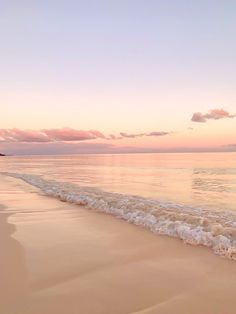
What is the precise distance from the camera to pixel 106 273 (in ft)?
18.6

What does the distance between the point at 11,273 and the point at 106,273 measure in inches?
63.1

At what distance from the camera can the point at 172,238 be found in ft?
27.0

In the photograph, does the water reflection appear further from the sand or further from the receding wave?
the sand

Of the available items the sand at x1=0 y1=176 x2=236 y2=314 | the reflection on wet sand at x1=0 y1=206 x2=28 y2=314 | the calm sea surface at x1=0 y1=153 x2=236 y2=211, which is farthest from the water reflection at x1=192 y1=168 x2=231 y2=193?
the reflection on wet sand at x1=0 y1=206 x2=28 y2=314

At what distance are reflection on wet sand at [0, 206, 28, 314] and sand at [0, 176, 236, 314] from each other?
0.04 feet

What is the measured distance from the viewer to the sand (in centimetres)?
448

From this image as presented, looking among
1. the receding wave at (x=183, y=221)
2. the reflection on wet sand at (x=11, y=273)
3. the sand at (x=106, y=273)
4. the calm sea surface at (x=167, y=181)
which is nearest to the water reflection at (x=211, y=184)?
the calm sea surface at (x=167, y=181)

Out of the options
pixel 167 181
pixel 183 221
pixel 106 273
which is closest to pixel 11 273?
pixel 106 273

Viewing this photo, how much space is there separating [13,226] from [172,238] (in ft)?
14.4

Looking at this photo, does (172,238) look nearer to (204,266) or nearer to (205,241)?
(205,241)

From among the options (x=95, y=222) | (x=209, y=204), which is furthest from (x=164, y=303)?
(x=209, y=204)

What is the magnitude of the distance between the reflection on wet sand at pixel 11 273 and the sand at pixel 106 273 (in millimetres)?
13

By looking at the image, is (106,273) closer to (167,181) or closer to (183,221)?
(183,221)

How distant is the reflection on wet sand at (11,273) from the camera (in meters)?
4.57
